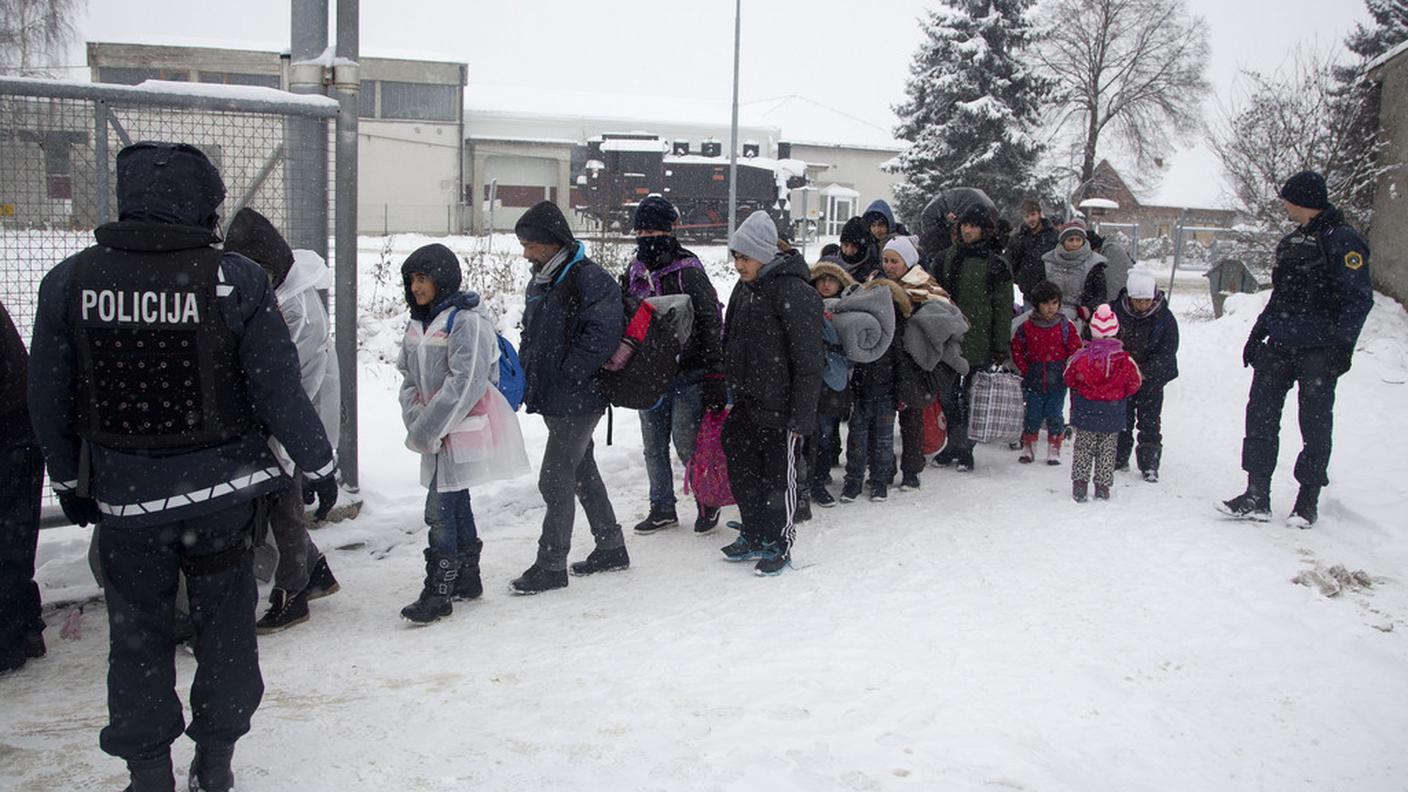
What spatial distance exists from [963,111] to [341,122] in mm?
20835

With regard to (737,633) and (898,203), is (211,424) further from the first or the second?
(898,203)

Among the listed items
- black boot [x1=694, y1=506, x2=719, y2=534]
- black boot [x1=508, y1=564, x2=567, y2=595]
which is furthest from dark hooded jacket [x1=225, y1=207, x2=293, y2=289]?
black boot [x1=694, y1=506, x2=719, y2=534]

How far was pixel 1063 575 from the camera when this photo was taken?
5.36m

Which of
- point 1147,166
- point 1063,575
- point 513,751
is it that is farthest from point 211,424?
point 1147,166

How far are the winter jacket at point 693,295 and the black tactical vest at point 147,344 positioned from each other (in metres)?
3.12

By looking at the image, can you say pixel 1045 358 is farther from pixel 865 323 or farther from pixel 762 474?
pixel 762 474

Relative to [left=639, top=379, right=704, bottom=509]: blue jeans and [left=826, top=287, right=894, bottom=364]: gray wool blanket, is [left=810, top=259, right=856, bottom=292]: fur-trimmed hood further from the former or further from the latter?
[left=639, top=379, right=704, bottom=509]: blue jeans

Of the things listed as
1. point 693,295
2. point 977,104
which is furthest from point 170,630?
point 977,104

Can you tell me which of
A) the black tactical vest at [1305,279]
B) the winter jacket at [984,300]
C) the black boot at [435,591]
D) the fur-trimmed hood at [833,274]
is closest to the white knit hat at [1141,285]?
the winter jacket at [984,300]

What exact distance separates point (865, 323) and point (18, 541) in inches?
174

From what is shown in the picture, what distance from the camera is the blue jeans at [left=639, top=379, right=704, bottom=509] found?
621 centimetres

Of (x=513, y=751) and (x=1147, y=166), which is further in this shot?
(x=1147, y=166)

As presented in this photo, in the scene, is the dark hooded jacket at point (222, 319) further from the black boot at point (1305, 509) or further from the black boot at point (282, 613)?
the black boot at point (1305, 509)

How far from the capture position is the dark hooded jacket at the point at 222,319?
9.84 ft
